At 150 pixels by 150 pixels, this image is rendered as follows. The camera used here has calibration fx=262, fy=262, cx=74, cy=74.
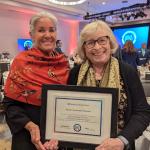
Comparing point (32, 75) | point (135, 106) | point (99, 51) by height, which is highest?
point (99, 51)

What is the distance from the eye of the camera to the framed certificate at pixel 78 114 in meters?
1.12

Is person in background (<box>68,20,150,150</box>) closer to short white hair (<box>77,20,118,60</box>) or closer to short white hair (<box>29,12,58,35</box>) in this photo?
short white hair (<box>77,20,118,60</box>)

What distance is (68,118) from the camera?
1.17 metres

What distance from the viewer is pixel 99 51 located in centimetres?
124

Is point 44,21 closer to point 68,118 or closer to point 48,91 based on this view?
point 48,91

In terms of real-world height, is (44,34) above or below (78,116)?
above

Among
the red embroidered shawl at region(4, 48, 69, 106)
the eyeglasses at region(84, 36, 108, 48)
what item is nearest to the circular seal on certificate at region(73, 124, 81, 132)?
the red embroidered shawl at region(4, 48, 69, 106)

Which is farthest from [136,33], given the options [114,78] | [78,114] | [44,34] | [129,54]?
[78,114]

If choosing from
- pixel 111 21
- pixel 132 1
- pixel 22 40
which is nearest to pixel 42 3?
pixel 22 40

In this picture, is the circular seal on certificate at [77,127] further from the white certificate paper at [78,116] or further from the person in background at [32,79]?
the person in background at [32,79]

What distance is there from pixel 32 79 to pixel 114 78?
1.37 feet

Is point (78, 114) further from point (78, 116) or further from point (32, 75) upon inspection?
point (32, 75)

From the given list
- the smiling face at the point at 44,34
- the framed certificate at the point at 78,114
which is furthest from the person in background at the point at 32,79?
the framed certificate at the point at 78,114

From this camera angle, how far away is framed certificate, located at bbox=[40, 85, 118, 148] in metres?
1.12
